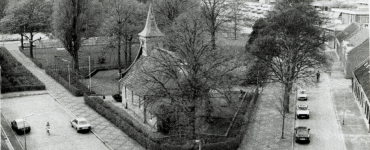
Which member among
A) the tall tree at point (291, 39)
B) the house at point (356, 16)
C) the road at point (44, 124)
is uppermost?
the house at point (356, 16)

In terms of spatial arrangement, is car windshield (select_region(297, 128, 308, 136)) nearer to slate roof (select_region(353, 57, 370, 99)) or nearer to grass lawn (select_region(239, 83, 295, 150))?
grass lawn (select_region(239, 83, 295, 150))

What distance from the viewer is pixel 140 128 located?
47.4 meters

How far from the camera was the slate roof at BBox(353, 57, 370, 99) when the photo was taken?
171ft

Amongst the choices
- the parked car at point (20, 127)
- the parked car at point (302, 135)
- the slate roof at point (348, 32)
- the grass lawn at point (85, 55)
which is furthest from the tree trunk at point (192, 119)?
the slate roof at point (348, 32)

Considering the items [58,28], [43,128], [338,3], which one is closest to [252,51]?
[43,128]

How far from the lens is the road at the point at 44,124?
45.1m

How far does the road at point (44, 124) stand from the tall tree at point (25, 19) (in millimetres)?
23700

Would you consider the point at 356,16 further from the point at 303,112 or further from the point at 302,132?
the point at 302,132

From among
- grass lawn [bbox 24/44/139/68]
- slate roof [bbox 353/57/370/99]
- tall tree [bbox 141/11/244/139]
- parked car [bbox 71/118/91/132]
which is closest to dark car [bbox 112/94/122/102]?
parked car [bbox 71/118/91/132]

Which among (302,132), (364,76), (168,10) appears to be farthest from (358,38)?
(302,132)

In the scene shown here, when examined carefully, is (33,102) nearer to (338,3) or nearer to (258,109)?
(258,109)

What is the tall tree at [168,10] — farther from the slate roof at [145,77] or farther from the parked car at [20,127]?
the parked car at [20,127]

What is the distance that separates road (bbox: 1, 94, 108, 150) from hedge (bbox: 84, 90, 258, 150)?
9.85 ft

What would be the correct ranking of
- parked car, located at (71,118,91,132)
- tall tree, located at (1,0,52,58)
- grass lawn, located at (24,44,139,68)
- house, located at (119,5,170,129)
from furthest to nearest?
1. grass lawn, located at (24,44,139,68)
2. tall tree, located at (1,0,52,58)
3. house, located at (119,5,170,129)
4. parked car, located at (71,118,91,132)
